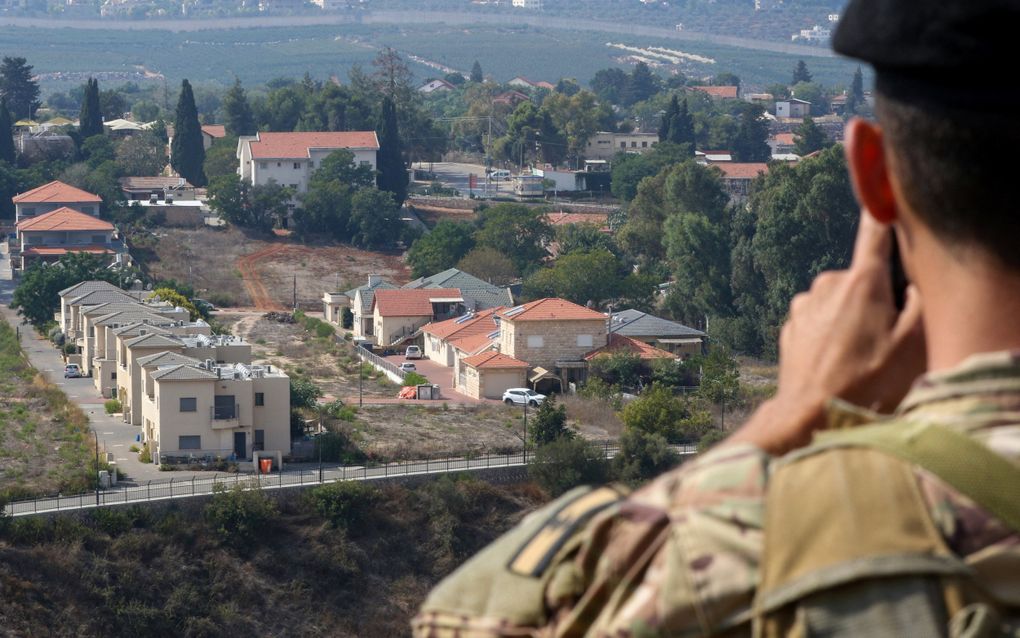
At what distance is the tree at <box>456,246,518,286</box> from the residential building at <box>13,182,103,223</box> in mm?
9862

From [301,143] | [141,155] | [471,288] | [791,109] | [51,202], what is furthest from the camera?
[791,109]

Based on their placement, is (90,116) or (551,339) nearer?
(551,339)

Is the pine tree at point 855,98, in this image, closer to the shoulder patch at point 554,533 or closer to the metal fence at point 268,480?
the metal fence at point 268,480

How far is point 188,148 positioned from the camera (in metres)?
50.1

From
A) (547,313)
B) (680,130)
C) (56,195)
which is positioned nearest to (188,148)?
(56,195)

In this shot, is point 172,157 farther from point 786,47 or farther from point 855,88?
point 786,47

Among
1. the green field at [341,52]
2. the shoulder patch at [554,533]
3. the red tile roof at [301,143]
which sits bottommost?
the green field at [341,52]

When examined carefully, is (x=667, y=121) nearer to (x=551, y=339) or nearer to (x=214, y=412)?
(x=551, y=339)

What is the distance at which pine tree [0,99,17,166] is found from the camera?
47500 millimetres

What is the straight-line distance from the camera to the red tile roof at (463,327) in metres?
31.9

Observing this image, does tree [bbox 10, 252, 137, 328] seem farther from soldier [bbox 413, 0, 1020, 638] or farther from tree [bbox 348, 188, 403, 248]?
soldier [bbox 413, 0, 1020, 638]

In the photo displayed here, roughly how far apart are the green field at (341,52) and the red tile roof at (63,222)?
89.4 metres

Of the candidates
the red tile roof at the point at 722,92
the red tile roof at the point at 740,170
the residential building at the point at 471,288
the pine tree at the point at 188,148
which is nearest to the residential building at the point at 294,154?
the pine tree at the point at 188,148

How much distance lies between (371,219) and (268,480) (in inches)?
841
